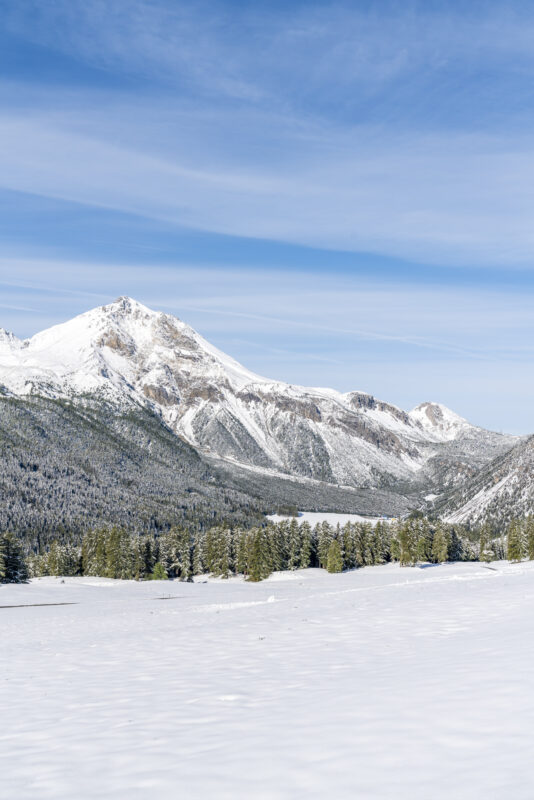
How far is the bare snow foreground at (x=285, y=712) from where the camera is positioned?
320 inches

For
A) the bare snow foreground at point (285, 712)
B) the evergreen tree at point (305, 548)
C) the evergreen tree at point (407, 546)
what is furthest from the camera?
the evergreen tree at point (305, 548)

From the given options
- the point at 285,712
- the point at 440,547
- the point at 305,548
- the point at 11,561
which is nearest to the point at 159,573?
the point at 11,561

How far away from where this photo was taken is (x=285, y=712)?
1170cm

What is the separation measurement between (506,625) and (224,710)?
38.9ft

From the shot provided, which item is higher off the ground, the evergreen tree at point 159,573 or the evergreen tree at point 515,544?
the evergreen tree at point 515,544

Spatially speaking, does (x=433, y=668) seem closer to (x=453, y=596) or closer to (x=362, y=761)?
(x=362, y=761)

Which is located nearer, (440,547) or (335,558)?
(335,558)

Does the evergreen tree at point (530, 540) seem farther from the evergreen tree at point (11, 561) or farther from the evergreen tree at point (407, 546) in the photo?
the evergreen tree at point (11, 561)

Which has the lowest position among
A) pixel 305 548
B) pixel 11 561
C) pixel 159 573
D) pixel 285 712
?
pixel 159 573

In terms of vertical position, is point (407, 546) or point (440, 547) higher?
point (407, 546)

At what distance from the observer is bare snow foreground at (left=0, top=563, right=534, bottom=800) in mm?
8117

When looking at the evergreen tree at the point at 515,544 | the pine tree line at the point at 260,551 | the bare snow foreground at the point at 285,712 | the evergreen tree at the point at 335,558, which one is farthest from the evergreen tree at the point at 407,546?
the bare snow foreground at the point at 285,712

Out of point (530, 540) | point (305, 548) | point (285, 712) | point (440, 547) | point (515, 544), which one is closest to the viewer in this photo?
point (285, 712)

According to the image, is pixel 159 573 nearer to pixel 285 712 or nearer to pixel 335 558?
pixel 335 558
